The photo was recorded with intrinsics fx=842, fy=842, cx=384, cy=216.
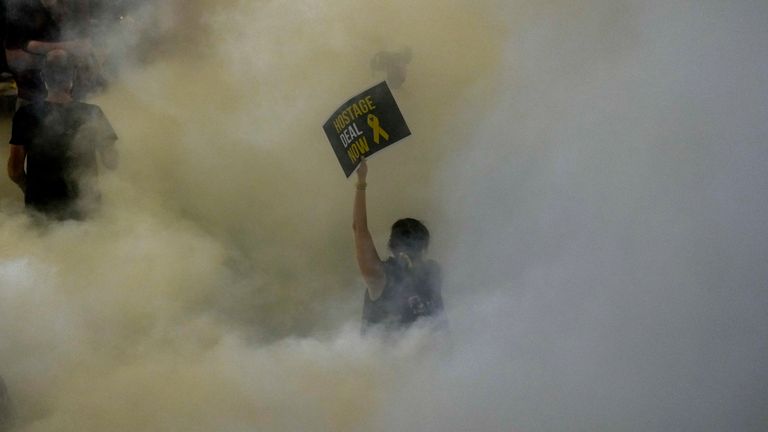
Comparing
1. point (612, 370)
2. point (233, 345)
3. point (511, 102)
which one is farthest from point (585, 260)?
point (233, 345)

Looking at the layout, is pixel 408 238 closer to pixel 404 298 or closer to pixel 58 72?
pixel 404 298

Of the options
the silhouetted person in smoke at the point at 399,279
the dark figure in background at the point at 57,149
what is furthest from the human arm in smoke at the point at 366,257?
the dark figure in background at the point at 57,149

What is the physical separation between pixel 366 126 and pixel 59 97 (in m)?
1.29

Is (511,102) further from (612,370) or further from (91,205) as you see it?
(91,205)

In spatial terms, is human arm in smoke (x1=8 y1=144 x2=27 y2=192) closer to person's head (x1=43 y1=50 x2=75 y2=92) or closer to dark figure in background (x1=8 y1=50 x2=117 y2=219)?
dark figure in background (x1=8 y1=50 x2=117 y2=219)

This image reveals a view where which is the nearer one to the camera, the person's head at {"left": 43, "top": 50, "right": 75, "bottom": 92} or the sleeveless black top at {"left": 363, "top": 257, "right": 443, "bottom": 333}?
the sleeveless black top at {"left": 363, "top": 257, "right": 443, "bottom": 333}

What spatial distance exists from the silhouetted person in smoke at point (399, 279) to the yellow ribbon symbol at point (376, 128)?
193mm

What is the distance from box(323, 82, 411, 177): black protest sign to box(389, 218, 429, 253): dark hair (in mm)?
239

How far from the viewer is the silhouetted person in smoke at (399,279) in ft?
7.80

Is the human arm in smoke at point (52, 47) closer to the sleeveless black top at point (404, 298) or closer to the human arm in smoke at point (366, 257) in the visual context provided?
the human arm in smoke at point (366, 257)

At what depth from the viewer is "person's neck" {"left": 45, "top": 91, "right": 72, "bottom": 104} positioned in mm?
3057

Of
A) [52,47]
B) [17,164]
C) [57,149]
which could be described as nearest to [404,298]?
[57,149]

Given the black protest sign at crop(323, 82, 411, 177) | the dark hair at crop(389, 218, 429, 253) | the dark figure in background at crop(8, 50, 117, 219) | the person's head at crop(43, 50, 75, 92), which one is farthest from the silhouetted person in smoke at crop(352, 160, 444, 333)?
the person's head at crop(43, 50, 75, 92)

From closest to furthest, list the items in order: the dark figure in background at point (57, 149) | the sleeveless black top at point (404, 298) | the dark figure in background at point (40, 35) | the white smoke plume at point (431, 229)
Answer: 1. the white smoke plume at point (431, 229)
2. the sleeveless black top at point (404, 298)
3. the dark figure in background at point (57, 149)
4. the dark figure in background at point (40, 35)
